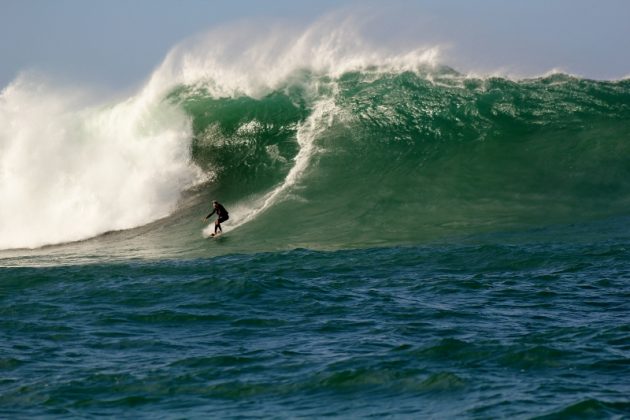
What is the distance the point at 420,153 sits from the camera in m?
20.6

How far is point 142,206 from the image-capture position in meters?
20.4

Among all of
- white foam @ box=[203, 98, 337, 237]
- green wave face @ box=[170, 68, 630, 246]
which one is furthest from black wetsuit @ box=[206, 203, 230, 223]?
green wave face @ box=[170, 68, 630, 246]

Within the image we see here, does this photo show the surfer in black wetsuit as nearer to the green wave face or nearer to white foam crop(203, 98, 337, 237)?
white foam crop(203, 98, 337, 237)

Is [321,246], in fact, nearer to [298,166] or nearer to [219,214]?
[219,214]

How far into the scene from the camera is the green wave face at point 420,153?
58.3 ft

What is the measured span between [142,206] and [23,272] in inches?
232

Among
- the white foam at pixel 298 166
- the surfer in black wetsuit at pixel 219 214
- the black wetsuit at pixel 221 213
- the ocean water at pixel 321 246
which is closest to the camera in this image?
the ocean water at pixel 321 246

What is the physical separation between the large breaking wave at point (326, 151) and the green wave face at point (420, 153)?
48 millimetres

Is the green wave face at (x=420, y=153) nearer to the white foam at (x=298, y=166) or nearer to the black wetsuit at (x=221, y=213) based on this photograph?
the white foam at (x=298, y=166)

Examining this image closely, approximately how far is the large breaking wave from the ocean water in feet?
0.20

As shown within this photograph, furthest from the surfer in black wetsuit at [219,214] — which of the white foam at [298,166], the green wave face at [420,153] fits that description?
the green wave face at [420,153]

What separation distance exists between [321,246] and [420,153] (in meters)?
5.20

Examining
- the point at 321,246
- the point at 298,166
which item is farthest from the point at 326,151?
the point at 321,246

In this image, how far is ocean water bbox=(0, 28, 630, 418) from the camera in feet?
27.9
